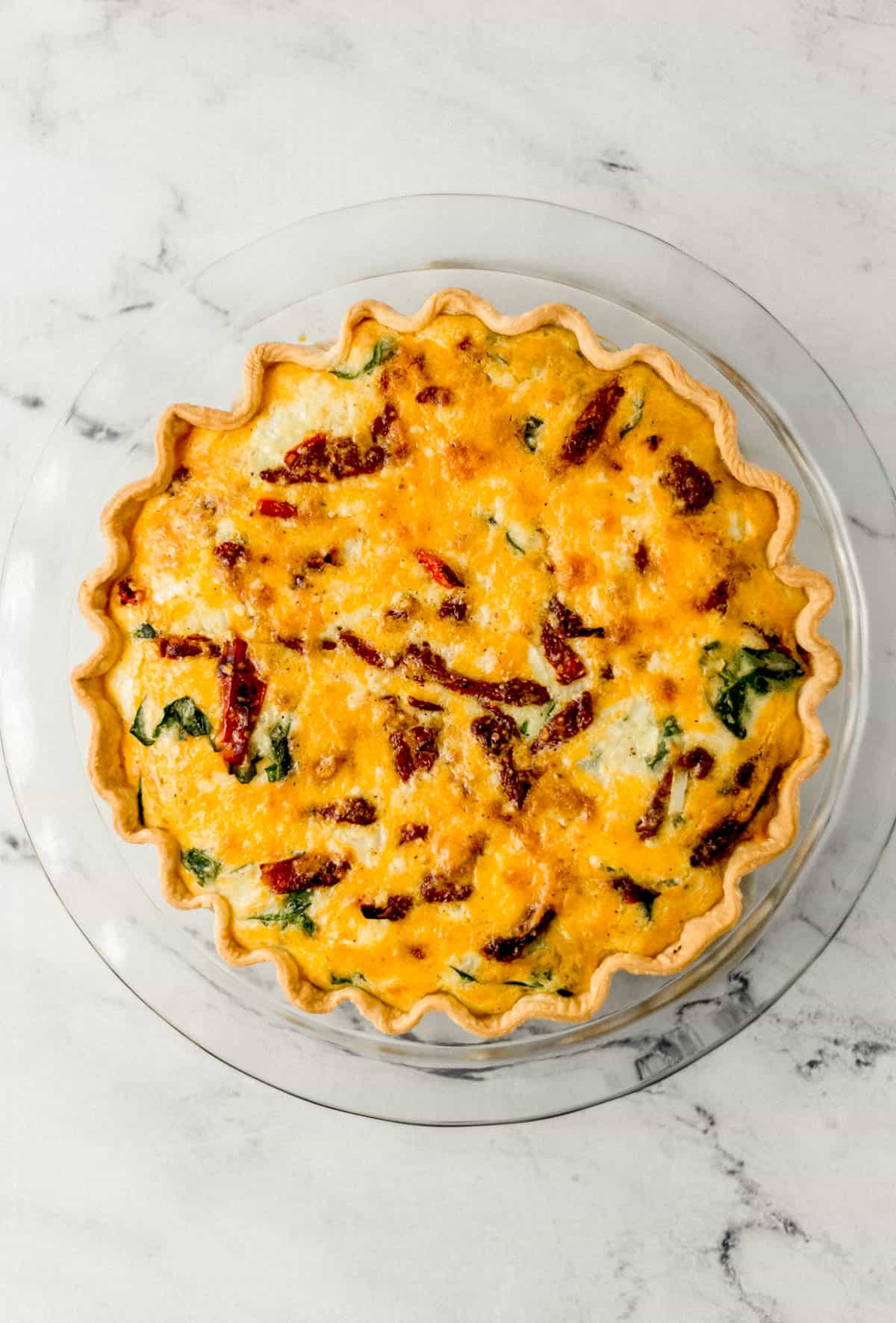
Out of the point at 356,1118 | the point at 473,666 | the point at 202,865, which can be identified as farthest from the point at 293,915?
the point at 356,1118


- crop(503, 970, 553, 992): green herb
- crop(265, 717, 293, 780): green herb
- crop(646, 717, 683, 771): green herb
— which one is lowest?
crop(503, 970, 553, 992): green herb

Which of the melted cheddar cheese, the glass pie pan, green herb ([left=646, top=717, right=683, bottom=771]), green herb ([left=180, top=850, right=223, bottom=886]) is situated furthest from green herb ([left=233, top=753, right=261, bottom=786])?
green herb ([left=646, top=717, right=683, bottom=771])

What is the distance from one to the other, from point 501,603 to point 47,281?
188 cm

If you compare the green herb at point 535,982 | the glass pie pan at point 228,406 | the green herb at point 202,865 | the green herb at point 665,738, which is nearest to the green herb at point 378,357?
the glass pie pan at point 228,406

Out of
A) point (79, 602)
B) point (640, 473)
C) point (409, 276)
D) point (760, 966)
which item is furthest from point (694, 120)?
point (760, 966)

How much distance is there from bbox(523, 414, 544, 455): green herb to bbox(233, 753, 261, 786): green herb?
1.04 meters

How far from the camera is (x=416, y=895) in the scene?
112 inches

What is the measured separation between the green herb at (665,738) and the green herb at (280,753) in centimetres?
90

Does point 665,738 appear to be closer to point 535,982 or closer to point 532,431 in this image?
point 535,982

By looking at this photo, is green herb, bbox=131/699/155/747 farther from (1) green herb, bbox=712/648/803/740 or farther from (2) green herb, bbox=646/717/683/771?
(1) green herb, bbox=712/648/803/740

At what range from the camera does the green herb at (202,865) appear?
9.61 ft

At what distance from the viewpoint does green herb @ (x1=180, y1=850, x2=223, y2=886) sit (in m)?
2.93

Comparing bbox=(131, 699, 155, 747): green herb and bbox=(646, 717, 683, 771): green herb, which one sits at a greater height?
bbox=(646, 717, 683, 771): green herb

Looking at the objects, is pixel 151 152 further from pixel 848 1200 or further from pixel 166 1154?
pixel 848 1200
